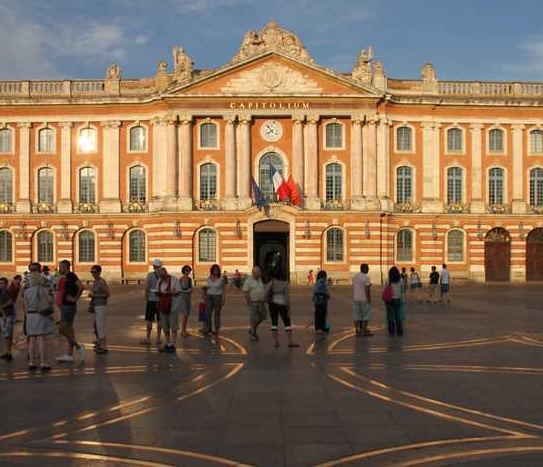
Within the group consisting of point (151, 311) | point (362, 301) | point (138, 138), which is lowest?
point (151, 311)

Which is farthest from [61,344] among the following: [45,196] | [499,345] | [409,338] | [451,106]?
[451,106]

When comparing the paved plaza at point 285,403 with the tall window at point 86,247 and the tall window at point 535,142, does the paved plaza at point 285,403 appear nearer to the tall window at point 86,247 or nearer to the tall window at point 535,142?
the tall window at point 86,247

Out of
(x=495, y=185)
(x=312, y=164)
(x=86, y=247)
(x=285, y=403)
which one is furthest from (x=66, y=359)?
(x=495, y=185)

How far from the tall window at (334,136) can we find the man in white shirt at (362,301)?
35.1m

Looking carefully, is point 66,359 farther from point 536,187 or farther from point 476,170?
point 536,187

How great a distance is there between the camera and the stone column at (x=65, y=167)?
5744 centimetres

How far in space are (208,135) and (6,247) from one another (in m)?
18.0

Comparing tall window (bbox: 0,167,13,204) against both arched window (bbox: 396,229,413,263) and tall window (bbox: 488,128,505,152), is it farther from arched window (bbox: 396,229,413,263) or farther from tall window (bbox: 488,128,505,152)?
tall window (bbox: 488,128,505,152)

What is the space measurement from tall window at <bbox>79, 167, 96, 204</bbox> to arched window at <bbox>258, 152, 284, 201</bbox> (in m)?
13.0

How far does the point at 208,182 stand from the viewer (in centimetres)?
5609

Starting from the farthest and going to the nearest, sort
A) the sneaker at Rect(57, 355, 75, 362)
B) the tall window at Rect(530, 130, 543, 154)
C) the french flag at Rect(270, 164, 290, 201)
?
the tall window at Rect(530, 130, 543, 154)
the french flag at Rect(270, 164, 290, 201)
the sneaker at Rect(57, 355, 75, 362)

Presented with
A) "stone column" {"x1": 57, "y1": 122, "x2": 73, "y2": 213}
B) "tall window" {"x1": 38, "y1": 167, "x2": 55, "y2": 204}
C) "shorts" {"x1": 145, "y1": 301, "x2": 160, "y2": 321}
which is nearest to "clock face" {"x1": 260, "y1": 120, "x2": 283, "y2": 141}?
"stone column" {"x1": 57, "y1": 122, "x2": 73, "y2": 213}

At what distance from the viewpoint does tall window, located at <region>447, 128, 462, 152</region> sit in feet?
191

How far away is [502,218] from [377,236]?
10.3 metres
